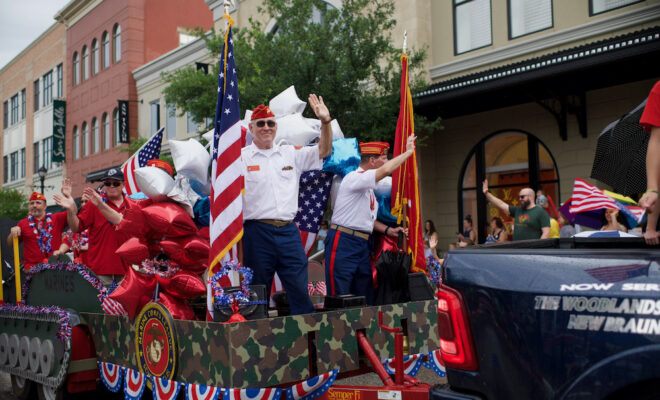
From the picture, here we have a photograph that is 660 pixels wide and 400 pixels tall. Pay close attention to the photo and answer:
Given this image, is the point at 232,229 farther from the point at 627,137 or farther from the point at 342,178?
the point at 627,137

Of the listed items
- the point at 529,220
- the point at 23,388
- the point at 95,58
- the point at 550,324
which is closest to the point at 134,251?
the point at 23,388

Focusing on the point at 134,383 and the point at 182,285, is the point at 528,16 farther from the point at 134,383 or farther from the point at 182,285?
the point at 134,383

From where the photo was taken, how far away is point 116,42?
101 ft

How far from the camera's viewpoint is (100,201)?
5.00 meters

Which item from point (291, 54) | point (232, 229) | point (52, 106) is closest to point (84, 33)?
point (52, 106)

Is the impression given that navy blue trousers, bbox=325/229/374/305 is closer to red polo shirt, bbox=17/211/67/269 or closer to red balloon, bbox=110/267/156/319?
red balloon, bbox=110/267/156/319

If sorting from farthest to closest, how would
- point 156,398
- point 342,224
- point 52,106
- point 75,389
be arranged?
point 52,106 → point 342,224 → point 75,389 → point 156,398

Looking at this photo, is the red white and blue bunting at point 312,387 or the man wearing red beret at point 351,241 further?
the man wearing red beret at point 351,241

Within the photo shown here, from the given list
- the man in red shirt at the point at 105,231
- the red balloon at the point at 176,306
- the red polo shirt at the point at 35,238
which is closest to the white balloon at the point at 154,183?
the red balloon at the point at 176,306

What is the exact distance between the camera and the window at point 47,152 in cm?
3706

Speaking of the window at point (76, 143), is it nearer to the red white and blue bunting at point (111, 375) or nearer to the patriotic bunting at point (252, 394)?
the red white and blue bunting at point (111, 375)

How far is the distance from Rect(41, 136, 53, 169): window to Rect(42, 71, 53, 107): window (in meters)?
2.33

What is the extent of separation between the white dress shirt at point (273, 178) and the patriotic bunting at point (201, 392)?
1278 millimetres

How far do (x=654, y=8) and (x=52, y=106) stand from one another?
109 ft
